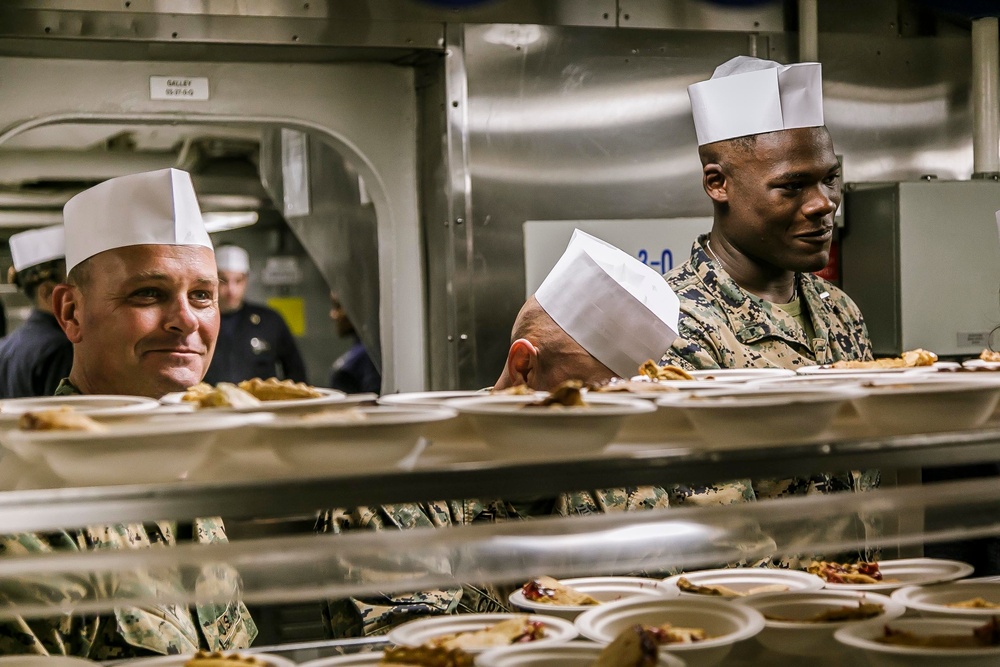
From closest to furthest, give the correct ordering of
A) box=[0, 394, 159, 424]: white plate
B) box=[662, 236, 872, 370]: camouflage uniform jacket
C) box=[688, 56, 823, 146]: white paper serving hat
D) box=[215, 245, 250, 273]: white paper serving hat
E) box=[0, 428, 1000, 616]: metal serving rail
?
box=[0, 428, 1000, 616]: metal serving rail
box=[0, 394, 159, 424]: white plate
box=[662, 236, 872, 370]: camouflage uniform jacket
box=[688, 56, 823, 146]: white paper serving hat
box=[215, 245, 250, 273]: white paper serving hat

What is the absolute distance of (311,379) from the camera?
828cm

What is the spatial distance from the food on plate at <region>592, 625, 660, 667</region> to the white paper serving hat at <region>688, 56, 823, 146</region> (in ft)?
6.31

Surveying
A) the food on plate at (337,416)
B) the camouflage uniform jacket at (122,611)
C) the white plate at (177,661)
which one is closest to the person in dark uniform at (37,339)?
the camouflage uniform jacket at (122,611)

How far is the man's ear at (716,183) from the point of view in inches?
116

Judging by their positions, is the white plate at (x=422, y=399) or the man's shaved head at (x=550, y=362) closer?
the white plate at (x=422, y=399)

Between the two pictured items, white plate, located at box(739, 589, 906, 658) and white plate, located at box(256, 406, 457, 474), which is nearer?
white plate, located at box(256, 406, 457, 474)

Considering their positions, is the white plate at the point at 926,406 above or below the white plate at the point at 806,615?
above

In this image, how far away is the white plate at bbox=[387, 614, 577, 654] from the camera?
1376 mm

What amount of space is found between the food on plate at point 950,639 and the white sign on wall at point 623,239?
2.25m

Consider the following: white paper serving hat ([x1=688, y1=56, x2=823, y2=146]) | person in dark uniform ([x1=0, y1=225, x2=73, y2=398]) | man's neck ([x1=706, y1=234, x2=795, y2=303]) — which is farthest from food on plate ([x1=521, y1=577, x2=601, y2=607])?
person in dark uniform ([x1=0, y1=225, x2=73, y2=398])

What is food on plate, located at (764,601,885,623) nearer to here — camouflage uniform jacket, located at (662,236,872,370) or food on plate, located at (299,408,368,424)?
food on plate, located at (299,408,368,424)

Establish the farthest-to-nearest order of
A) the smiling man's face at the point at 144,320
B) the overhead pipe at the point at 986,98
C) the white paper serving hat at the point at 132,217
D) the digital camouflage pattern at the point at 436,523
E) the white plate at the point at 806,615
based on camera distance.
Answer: the overhead pipe at the point at 986,98
the white paper serving hat at the point at 132,217
the smiling man's face at the point at 144,320
the digital camouflage pattern at the point at 436,523
the white plate at the point at 806,615

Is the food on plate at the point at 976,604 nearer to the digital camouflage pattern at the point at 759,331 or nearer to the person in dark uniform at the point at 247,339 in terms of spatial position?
the digital camouflage pattern at the point at 759,331

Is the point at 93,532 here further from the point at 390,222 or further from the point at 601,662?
the point at 390,222
